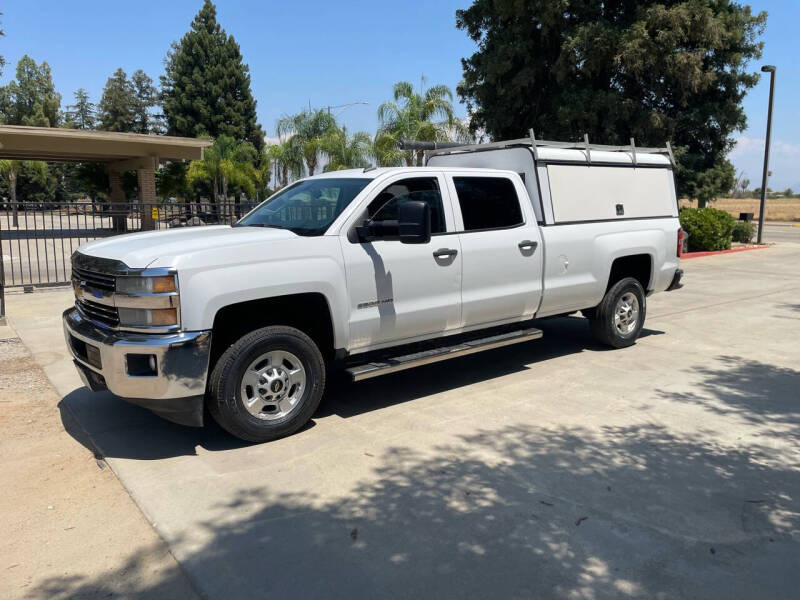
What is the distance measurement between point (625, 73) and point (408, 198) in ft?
53.3

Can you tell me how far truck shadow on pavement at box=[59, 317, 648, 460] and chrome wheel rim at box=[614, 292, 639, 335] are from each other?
1.22ft

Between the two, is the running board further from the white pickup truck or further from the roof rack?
the roof rack

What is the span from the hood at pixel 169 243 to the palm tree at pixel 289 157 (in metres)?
28.4

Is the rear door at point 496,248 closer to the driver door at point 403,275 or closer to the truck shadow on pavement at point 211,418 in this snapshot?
the driver door at point 403,275

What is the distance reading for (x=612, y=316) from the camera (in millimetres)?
7746

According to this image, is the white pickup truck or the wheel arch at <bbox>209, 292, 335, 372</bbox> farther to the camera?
the wheel arch at <bbox>209, 292, 335, 372</bbox>

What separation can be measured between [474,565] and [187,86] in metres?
58.1

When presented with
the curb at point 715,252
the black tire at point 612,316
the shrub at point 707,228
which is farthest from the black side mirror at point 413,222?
the shrub at point 707,228

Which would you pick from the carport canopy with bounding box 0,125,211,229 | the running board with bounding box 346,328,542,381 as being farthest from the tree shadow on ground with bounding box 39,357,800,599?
the carport canopy with bounding box 0,125,211,229

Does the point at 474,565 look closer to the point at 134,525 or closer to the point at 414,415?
the point at 134,525

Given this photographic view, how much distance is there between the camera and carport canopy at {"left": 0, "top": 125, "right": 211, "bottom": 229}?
2561cm

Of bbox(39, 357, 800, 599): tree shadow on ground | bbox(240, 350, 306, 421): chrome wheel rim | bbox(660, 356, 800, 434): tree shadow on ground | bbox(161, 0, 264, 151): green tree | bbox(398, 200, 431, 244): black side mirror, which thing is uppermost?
bbox(161, 0, 264, 151): green tree

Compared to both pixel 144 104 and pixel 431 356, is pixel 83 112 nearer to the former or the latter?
pixel 144 104

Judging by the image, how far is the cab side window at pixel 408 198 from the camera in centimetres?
559
